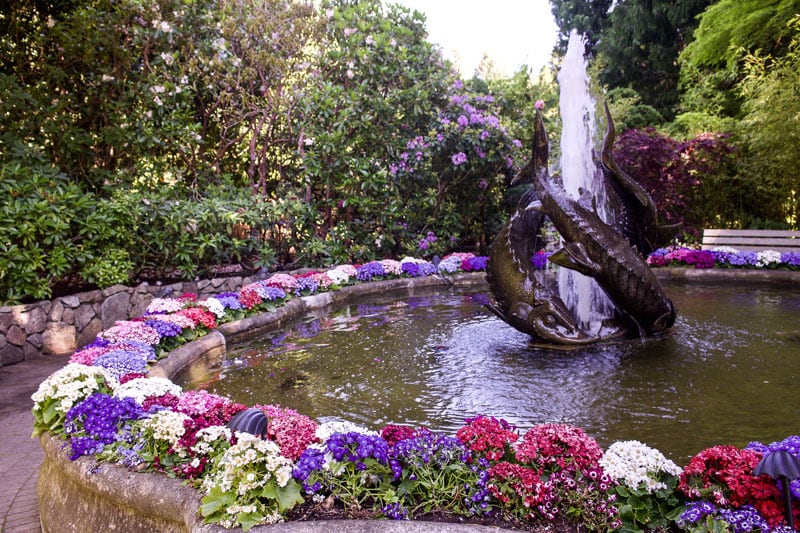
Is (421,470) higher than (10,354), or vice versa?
(421,470)

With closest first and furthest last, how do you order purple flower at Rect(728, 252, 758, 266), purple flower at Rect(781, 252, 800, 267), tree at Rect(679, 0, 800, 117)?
purple flower at Rect(781, 252, 800, 267), purple flower at Rect(728, 252, 758, 266), tree at Rect(679, 0, 800, 117)

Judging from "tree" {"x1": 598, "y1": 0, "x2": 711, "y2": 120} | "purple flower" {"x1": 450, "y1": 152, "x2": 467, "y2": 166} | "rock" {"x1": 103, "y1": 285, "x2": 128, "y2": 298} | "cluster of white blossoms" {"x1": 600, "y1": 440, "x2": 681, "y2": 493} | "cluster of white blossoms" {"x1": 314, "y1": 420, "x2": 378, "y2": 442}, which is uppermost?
"tree" {"x1": 598, "y1": 0, "x2": 711, "y2": 120}

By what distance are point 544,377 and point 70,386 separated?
320 cm

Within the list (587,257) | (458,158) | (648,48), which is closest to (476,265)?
(458,158)

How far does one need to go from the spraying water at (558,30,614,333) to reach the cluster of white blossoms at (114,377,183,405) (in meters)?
4.14

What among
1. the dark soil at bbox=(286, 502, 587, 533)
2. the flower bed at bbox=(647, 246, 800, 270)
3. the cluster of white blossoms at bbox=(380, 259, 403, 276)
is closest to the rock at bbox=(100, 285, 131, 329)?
the cluster of white blossoms at bbox=(380, 259, 403, 276)

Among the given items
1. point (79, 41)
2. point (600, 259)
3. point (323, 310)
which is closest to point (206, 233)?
point (323, 310)

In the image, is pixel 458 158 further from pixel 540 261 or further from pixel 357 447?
pixel 357 447

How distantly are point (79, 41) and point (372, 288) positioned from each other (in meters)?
5.70

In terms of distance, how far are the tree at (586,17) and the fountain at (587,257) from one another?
19.3 meters

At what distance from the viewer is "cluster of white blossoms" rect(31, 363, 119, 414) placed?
124 inches

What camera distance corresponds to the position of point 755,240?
990 cm

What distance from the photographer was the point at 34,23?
8.43m

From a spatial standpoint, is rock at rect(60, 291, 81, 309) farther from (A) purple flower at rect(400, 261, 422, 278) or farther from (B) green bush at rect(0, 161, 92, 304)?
(A) purple flower at rect(400, 261, 422, 278)
